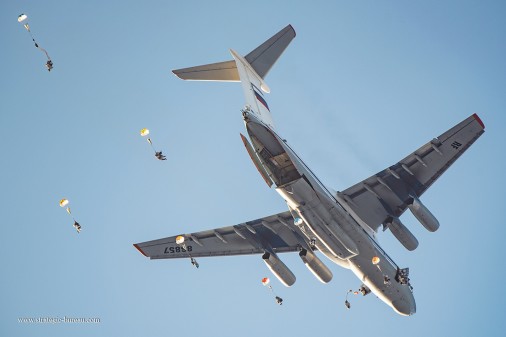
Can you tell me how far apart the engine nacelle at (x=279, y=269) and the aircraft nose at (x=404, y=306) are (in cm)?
423

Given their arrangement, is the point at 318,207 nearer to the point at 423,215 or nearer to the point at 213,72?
the point at 423,215

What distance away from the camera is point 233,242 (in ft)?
98.6

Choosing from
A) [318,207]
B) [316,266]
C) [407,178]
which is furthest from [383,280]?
[318,207]

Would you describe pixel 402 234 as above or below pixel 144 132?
below

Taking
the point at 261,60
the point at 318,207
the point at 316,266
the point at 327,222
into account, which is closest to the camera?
the point at 318,207

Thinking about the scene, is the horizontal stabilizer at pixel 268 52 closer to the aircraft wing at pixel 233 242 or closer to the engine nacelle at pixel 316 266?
the aircraft wing at pixel 233 242

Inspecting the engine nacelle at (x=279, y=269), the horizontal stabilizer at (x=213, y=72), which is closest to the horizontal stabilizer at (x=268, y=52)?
the horizontal stabilizer at (x=213, y=72)

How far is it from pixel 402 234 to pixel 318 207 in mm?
4042

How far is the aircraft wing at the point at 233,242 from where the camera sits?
29.4 m

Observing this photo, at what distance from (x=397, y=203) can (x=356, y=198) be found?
1574 millimetres

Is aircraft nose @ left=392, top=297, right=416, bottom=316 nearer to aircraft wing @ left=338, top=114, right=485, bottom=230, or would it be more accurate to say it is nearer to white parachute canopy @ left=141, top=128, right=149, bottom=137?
aircraft wing @ left=338, top=114, right=485, bottom=230

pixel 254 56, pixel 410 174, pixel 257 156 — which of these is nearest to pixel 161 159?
pixel 257 156

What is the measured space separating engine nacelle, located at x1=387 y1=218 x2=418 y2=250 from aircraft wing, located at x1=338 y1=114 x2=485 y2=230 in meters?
0.33

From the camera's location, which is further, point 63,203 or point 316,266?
point 316,266
